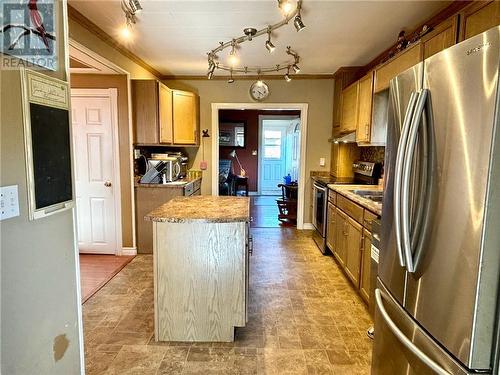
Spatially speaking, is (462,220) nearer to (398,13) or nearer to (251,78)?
(398,13)

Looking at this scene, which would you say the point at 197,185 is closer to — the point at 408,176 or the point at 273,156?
the point at 408,176

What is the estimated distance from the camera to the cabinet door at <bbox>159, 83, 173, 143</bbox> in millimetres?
3953

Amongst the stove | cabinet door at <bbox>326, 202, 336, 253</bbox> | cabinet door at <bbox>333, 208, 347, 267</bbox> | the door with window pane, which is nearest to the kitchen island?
cabinet door at <bbox>333, 208, 347, 267</bbox>

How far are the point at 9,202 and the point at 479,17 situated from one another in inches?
100

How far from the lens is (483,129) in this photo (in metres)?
0.90

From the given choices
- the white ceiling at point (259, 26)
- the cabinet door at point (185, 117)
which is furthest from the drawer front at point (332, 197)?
the cabinet door at point (185, 117)

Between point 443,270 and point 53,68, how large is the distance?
5.96 feet

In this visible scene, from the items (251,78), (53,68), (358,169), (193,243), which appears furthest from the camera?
(251,78)

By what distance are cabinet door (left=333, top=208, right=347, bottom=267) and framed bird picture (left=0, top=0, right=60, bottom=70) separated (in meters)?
2.74

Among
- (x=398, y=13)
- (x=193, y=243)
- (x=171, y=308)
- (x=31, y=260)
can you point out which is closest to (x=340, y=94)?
(x=398, y=13)

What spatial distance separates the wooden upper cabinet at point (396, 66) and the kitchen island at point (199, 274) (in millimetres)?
1847

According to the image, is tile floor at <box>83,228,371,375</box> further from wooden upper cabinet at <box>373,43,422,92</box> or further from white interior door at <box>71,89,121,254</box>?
wooden upper cabinet at <box>373,43,422,92</box>

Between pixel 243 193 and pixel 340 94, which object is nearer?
pixel 340 94

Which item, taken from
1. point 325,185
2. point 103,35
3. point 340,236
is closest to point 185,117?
point 103,35
